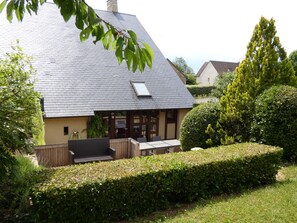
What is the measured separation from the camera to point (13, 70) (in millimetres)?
5539

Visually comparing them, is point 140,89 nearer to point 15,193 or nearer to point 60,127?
point 60,127

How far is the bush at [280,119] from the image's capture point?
27.3 ft

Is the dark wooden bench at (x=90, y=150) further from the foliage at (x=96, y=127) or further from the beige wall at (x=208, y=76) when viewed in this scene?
the beige wall at (x=208, y=76)

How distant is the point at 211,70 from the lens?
5191 cm

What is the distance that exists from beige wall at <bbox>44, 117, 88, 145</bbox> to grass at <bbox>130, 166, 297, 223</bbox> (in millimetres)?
9167

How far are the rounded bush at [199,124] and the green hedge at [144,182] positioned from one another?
11.6 ft

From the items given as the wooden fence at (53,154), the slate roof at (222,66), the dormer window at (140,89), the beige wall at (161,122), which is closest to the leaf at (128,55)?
the wooden fence at (53,154)

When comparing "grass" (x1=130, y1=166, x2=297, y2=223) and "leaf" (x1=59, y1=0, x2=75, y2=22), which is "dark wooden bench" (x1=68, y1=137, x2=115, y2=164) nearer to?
"grass" (x1=130, y1=166, x2=297, y2=223)

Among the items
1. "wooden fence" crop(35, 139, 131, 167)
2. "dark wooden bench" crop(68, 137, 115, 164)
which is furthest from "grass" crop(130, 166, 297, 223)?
"wooden fence" crop(35, 139, 131, 167)

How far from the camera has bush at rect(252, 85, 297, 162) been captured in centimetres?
834

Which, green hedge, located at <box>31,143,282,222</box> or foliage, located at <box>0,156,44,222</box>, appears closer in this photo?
foliage, located at <box>0,156,44,222</box>

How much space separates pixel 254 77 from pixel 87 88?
352 inches

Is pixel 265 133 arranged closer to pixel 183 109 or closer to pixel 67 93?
pixel 183 109

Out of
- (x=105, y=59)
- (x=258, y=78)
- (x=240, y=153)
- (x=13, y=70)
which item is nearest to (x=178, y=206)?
(x=240, y=153)
